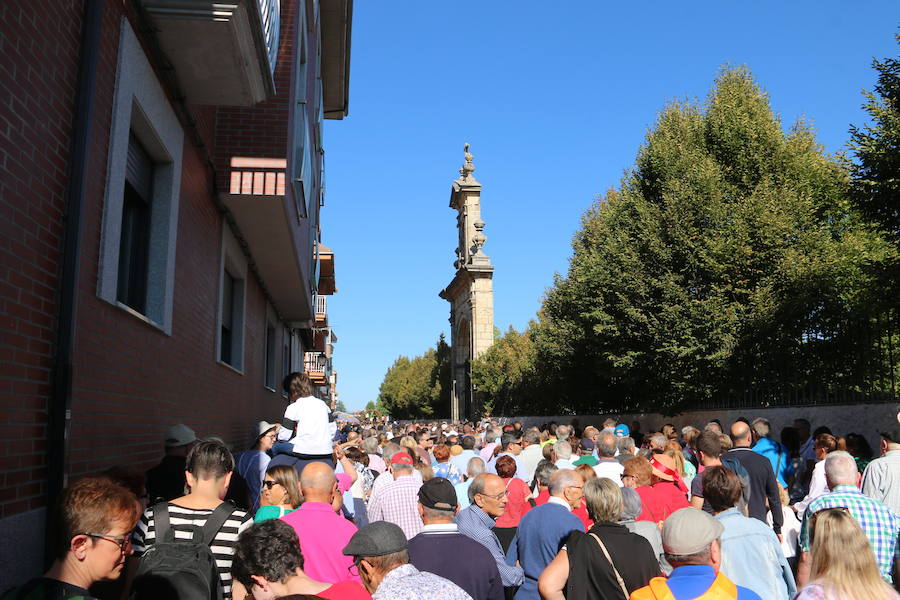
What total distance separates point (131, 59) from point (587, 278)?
64.7 ft

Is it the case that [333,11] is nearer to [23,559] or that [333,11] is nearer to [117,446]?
[117,446]

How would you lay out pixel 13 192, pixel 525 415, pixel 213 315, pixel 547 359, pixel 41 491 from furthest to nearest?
pixel 525 415, pixel 547 359, pixel 213 315, pixel 41 491, pixel 13 192

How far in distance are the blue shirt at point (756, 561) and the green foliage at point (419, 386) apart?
6453 cm

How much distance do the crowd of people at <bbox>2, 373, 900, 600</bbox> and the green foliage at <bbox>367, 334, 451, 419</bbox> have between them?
62.5m

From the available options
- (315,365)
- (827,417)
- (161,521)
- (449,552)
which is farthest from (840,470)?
(315,365)

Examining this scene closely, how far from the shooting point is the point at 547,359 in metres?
30.4

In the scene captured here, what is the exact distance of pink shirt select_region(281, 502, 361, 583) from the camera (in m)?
4.23

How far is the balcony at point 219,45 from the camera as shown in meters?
5.66

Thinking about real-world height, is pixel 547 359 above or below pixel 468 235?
below

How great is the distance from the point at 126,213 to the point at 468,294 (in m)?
51.0

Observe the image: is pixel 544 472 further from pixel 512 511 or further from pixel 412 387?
pixel 412 387

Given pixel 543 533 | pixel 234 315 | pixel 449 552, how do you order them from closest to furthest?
pixel 449 552, pixel 543 533, pixel 234 315

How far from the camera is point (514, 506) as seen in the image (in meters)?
7.02

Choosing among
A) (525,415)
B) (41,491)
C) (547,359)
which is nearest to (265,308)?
(41,491)
